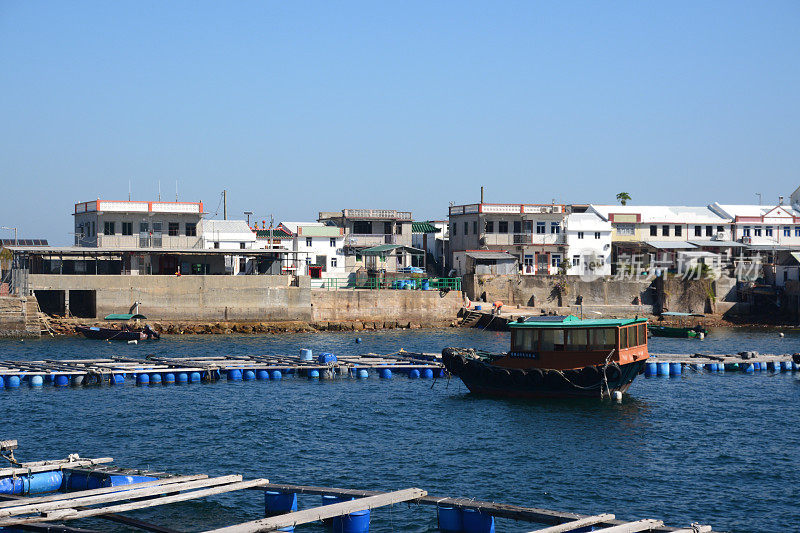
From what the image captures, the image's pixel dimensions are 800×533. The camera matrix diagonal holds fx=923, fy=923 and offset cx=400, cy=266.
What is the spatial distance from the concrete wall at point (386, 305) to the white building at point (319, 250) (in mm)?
8605

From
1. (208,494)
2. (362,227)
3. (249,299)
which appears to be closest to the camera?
(208,494)

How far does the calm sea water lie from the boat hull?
0.59 metres

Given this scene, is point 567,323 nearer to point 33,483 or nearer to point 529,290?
point 33,483

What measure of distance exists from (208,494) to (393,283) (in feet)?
185

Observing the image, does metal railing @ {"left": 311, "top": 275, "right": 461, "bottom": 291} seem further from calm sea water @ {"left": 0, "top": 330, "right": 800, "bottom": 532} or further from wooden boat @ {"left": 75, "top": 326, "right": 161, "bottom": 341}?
calm sea water @ {"left": 0, "top": 330, "right": 800, "bottom": 532}

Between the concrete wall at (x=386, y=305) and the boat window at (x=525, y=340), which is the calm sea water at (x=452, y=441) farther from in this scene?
the concrete wall at (x=386, y=305)

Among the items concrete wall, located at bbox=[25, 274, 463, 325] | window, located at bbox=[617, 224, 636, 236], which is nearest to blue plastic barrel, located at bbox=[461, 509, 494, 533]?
concrete wall, located at bbox=[25, 274, 463, 325]

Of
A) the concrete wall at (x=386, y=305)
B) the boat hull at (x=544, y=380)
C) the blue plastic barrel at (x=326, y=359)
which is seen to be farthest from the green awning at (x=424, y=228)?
the boat hull at (x=544, y=380)

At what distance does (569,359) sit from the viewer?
38.9 meters

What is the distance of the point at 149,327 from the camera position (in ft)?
214

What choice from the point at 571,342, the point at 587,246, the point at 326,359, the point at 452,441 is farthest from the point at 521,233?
the point at 452,441

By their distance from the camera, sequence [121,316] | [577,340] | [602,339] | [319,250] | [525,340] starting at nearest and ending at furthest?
[602,339] → [577,340] → [525,340] → [121,316] → [319,250]

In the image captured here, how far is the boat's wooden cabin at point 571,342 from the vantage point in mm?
38562

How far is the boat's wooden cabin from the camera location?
38.6 m
